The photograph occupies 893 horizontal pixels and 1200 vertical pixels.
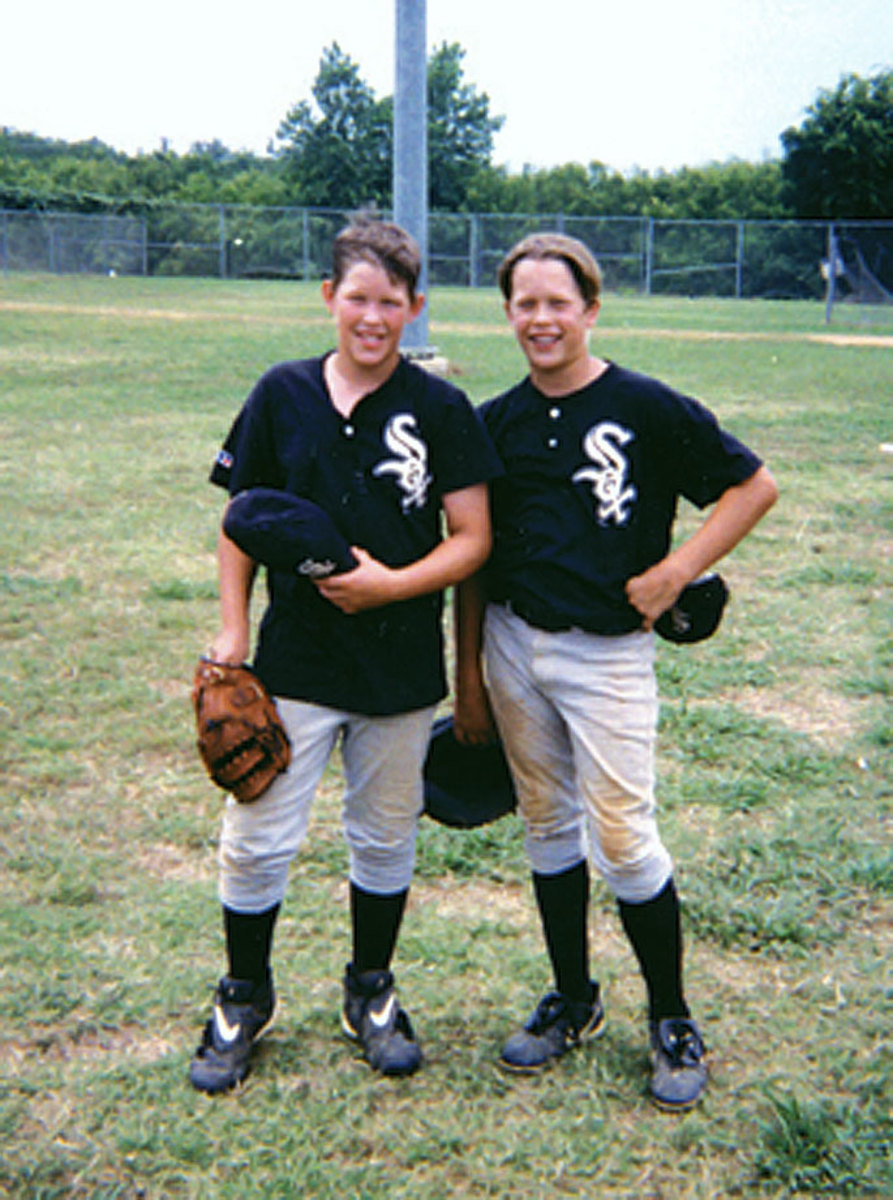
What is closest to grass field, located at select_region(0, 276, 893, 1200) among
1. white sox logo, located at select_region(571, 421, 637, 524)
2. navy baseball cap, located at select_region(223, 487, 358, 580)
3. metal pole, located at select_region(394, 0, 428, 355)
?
navy baseball cap, located at select_region(223, 487, 358, 580)

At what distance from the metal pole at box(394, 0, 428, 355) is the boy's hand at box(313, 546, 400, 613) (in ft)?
31.3

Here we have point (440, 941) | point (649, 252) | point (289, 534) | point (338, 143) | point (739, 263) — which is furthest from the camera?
point (338, 143)

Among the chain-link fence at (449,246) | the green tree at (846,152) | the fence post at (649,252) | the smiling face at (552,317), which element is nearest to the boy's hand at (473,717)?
the smiling face at (552,317)

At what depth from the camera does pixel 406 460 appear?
2.63m

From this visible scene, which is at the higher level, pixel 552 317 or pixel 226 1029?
pixel 552 317

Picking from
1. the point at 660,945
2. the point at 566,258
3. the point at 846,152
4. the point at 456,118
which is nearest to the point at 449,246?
the point at 846,152

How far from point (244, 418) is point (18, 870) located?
1.60 metres

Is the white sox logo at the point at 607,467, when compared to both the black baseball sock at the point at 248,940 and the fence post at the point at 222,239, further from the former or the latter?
the fence post at the point at 222,239

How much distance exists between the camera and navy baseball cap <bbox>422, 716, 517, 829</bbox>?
288 centimetres

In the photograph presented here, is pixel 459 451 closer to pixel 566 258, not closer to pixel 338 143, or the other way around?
pixel 566 258

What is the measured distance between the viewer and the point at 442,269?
37375mm

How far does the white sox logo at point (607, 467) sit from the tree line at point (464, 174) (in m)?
25.6

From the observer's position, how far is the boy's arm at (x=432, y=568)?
2549 mm

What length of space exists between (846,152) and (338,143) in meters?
25.5
